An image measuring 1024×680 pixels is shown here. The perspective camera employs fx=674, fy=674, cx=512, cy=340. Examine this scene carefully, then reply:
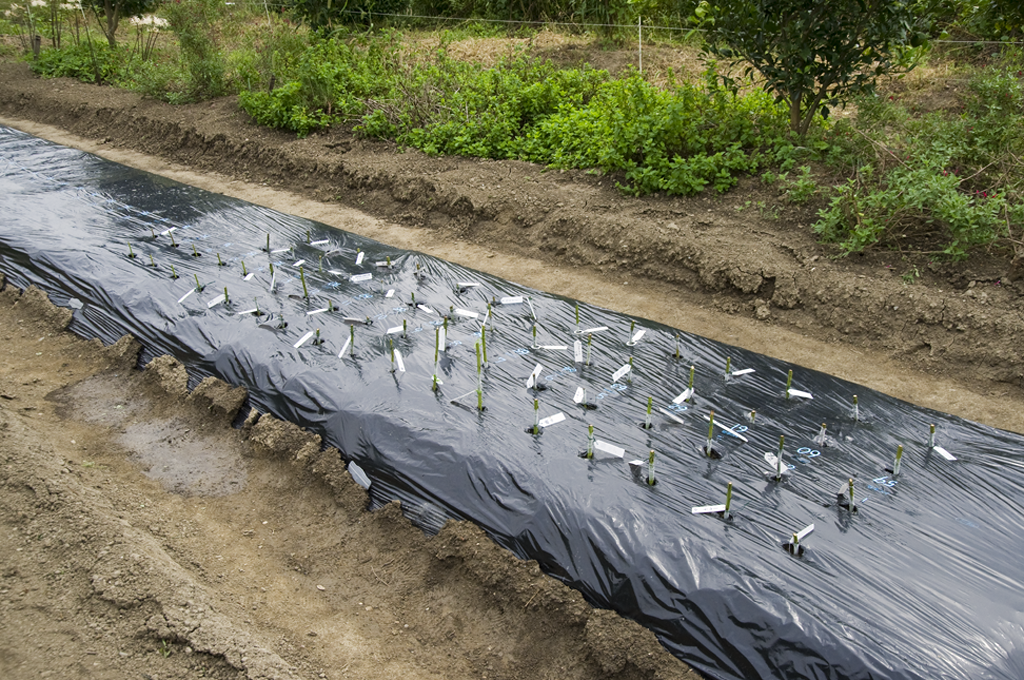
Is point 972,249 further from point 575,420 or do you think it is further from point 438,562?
point 438,562

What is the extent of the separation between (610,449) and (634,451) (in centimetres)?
13

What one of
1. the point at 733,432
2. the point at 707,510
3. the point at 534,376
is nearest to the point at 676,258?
the point at 534,376

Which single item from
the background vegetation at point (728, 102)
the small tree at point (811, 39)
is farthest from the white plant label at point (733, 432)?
the small tree at point (811, 39)

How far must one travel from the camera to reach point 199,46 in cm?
1112

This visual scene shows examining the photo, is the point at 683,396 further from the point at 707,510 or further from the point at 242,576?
the point at 242,576

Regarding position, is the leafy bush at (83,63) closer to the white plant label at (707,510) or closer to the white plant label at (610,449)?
the white plant label at (610,449)

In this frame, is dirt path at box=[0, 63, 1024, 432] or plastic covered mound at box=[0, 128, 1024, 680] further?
dirt path at box=[0, 63, 1024, 432]

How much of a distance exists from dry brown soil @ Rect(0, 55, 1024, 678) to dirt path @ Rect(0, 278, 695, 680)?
1 cm

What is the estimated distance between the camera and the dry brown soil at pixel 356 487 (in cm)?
282

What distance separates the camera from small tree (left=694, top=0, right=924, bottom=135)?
220 inches

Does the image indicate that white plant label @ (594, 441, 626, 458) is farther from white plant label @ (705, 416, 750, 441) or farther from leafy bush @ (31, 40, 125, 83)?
leafy bush @ (31, 40, 125, 83)

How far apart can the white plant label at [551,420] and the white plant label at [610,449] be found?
0.26m

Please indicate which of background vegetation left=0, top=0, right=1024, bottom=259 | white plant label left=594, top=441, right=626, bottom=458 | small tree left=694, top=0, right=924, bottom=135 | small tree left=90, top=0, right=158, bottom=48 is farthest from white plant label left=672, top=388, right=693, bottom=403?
small tree left=90, top=0, right=158, bottom=48

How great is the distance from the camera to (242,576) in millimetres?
3273
